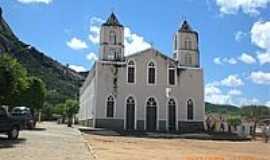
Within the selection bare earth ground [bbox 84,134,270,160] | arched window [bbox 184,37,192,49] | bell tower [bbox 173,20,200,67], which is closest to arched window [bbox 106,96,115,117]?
bell tower [bbox 173,20,200,67]

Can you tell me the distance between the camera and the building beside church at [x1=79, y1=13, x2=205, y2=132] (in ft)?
166

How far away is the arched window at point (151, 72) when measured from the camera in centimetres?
5212

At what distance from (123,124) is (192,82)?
31.7 feet

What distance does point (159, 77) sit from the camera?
52.3 metres

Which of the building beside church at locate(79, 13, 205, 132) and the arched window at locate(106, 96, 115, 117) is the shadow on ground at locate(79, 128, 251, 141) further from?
the arched window at locate(106, 96, 115, 117)

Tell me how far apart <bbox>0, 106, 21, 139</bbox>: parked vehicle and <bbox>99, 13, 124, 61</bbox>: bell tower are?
1121 inches

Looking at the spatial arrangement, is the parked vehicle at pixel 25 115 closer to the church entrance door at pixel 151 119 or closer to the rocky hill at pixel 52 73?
the church entrance door at pixel 151 119

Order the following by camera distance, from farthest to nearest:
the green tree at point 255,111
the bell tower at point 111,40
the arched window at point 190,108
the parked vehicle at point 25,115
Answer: the green tree at point 255,111
the bell tower at point 111,40
the arched window at point 190,108
the parked vehicle at point 25,115

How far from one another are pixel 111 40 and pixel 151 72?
6560mm

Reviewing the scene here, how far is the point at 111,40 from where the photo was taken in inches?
2162

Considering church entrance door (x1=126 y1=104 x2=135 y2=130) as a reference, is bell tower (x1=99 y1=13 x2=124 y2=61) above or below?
above

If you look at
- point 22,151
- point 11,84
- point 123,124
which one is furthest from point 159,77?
point 22,151

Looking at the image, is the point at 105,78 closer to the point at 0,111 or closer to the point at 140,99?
the point at 140,99

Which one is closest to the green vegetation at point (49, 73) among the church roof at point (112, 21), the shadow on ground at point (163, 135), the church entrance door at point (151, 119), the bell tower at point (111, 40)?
the church roof at point (112, 21)
